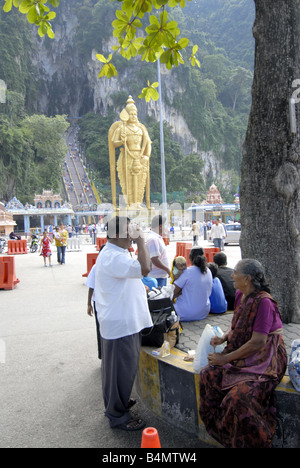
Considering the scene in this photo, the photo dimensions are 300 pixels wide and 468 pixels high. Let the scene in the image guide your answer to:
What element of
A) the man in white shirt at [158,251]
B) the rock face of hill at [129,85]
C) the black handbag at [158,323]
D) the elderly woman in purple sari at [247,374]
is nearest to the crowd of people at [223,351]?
the elderly woman in purple sari at [247,374]

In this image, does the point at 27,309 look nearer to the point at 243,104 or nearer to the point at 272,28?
the point at 272,28

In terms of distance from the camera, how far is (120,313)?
2420mm

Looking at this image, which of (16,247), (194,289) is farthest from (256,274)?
(16,247)

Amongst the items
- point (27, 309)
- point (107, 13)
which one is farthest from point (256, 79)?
point (107, 13)

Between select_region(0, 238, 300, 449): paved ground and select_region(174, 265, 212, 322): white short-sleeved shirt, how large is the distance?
0.59 feet

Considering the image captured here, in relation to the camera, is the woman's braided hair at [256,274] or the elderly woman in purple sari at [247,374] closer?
the elderly woman in purple sari at [247,374]

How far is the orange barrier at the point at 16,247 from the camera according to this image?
1638 cm

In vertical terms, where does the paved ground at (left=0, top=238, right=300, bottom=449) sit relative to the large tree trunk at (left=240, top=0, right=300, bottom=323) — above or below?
below

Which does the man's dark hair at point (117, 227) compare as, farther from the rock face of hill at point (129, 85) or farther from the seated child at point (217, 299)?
the rock face of hill at point (129, 85)

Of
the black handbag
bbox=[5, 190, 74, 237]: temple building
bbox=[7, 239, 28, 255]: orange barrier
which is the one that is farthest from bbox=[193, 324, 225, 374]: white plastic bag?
bbox=[5, 190, 74, 237]: temple building

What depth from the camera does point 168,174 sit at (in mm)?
50031

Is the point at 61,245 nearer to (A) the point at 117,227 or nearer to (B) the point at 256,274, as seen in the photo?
(A) the point at 117,227

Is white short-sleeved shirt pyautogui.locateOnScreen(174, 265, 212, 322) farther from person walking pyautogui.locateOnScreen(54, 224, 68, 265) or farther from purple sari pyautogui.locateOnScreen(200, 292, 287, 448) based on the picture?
person walking pyautogui.locateOnScreen(54, 224, 68, 265)

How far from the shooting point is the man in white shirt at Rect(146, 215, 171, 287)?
4.32 meters
